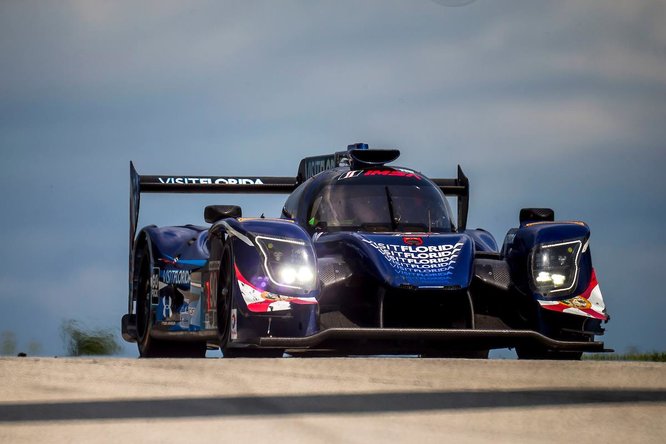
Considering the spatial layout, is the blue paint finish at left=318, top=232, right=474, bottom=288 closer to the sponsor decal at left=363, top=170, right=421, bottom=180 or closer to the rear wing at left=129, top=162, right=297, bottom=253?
the sponsor decal at left=363, top=170, right=421, bottom=180

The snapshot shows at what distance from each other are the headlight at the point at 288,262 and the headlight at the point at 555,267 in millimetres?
2011

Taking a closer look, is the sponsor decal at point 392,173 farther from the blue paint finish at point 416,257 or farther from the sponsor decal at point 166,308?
the sponsor decal at point 166,308

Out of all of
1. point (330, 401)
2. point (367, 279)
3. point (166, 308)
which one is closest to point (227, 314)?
point (367, 279)

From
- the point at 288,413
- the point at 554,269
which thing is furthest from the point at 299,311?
the point at 288,413

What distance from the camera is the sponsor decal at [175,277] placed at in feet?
34.5

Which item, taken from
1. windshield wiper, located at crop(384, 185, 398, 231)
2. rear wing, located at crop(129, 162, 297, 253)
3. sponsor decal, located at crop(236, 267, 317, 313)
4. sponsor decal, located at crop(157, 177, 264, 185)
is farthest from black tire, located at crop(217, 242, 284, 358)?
sponsor decal, located at crop(157, 177, 264, 185)

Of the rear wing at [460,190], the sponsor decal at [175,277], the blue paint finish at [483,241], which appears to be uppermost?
the rear wing at [460,190]

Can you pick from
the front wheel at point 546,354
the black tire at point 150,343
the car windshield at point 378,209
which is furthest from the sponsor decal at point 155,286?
the front wheel at point 546,354

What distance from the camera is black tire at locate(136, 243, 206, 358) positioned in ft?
36.3

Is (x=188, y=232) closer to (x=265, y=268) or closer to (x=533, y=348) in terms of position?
(x=265, y=268)

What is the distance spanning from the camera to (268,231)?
8.99 metres

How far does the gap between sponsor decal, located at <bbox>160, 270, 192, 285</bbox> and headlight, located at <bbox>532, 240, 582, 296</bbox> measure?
318 cm

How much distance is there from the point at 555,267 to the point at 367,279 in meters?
1.67

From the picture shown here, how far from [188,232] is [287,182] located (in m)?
2.40
